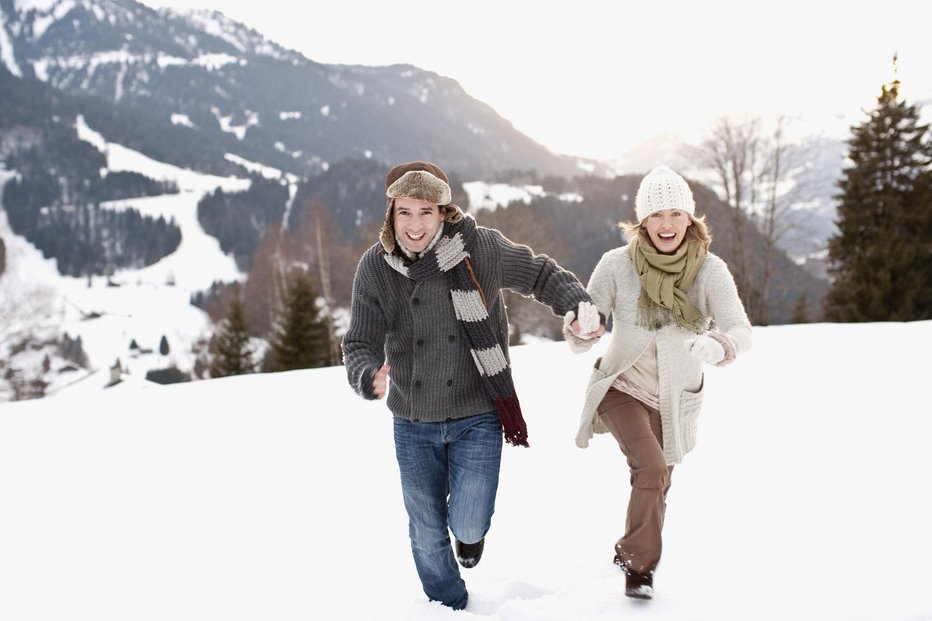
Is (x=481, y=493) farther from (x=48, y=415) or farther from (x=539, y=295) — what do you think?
(x=48, y=415)

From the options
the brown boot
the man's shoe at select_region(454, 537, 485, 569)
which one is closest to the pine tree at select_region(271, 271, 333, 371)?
the man's shoe at select_region(454, 537, 485, 569)

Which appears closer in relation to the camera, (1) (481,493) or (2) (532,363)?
(1) (481,493)

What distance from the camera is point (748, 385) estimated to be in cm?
812

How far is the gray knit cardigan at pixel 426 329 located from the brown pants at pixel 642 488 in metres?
0.64

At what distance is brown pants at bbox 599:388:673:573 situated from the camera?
2.87 meters

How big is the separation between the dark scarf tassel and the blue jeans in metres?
0.06

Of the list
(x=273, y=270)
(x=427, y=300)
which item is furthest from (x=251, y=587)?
(x=273, y=270)

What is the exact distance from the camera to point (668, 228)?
303 centimetres

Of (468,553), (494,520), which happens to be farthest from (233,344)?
(468,553)

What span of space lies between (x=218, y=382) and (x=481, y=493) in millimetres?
8304

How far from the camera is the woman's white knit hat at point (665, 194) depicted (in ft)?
9.87

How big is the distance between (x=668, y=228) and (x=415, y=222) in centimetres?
125

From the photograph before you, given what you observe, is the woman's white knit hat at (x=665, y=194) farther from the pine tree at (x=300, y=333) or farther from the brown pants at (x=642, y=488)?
the pine tree at (x=300, y=333)

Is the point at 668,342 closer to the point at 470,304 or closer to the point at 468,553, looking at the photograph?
the point at 470,304
